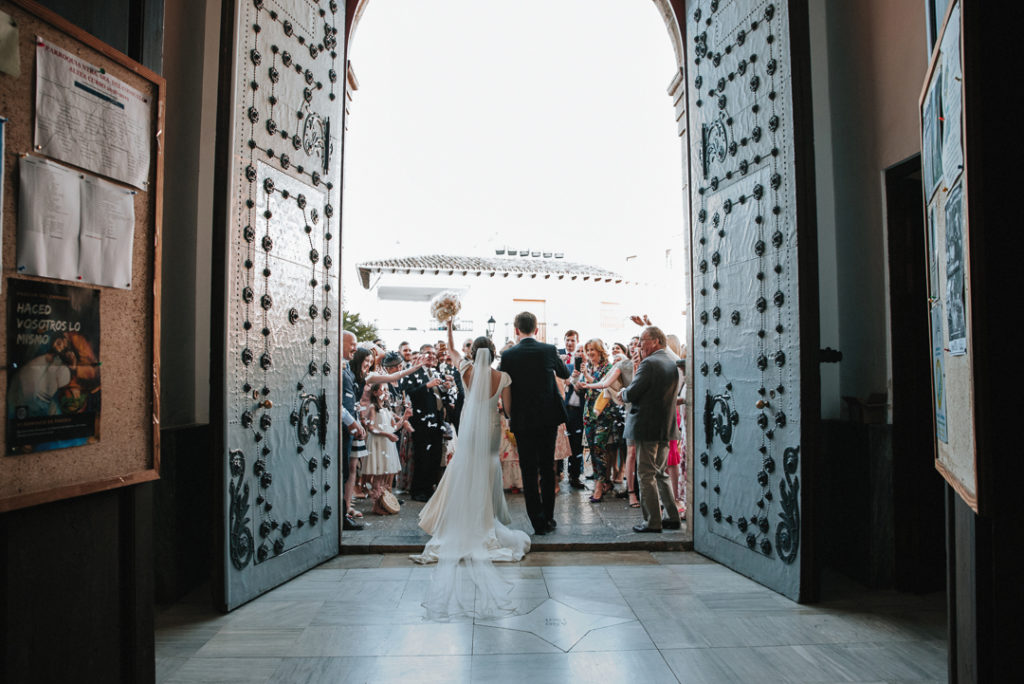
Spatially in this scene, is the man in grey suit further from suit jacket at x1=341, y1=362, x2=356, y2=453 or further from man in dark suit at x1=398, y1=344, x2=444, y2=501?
suit jacket at x1=341, y1=362, x2=356, y2=453

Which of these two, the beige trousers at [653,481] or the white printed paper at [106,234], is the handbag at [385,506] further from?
the white printed paper at [106,234]

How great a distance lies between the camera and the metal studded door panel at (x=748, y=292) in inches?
148

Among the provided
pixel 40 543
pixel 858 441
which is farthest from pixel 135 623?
pixel 858 441

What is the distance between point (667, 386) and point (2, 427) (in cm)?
459

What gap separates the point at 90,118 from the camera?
1.87 metres

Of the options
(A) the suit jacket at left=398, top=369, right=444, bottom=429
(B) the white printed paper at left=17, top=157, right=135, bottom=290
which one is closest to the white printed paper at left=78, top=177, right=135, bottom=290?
(B) the white printed paper at left=17, top=157, right=135, bottom=290

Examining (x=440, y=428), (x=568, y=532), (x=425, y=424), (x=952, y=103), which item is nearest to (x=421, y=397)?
(x=425, y=424)

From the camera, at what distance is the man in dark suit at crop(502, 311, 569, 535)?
5340 millimetres

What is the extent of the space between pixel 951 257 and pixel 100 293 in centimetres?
262

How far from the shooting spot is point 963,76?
4.84 ft

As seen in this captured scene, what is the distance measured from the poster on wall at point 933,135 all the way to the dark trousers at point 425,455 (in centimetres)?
537

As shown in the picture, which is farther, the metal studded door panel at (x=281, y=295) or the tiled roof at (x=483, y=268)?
the tiled roof at (x=483, y=268)

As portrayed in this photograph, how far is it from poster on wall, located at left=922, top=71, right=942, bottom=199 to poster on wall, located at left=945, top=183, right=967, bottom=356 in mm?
227

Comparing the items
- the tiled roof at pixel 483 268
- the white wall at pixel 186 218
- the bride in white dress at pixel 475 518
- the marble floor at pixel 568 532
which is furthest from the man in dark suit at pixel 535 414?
the tiled roof at pixel 483 268
